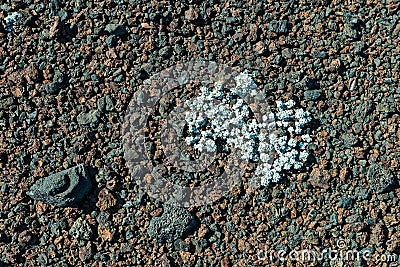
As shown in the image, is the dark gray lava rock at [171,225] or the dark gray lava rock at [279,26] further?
the dark gray lava rock at [279,26]

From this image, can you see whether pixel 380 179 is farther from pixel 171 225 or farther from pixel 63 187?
pixel 63 187

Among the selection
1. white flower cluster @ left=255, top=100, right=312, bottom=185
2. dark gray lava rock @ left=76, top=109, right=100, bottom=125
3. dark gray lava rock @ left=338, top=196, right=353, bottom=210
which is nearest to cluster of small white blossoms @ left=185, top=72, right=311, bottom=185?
white flower cluster @ left=255, top=100, right=312, bottom=185

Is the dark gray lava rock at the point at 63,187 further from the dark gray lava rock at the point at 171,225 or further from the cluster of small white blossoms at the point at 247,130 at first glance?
the cluster of small white blossoms at the point at 247,130

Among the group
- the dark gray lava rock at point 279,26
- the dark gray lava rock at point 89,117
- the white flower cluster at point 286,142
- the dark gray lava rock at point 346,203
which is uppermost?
the dark gray lava rock at point 279,26

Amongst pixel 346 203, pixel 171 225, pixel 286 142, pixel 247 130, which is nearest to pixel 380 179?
pixel 346 203

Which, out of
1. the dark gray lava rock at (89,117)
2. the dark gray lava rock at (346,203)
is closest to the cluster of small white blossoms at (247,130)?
the dark gray lava rock at (346,203)
